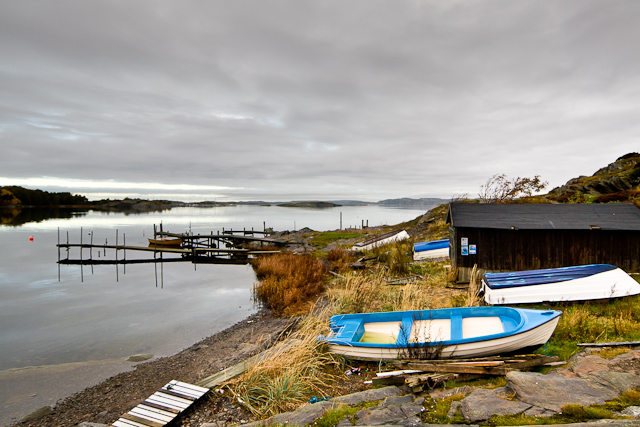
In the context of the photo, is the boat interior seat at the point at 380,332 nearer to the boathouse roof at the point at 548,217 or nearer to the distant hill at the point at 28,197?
the boathouse roof at the point at 548,217

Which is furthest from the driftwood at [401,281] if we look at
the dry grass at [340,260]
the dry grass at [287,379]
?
the dry grass at [287,379]

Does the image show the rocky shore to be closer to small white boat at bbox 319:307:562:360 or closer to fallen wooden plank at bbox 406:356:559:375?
fallen wooden plank at bbox 406:356:559:375

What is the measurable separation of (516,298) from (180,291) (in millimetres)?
18118

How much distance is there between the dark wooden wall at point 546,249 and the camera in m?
13.6

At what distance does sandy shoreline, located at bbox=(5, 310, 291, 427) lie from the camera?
25.7 ft

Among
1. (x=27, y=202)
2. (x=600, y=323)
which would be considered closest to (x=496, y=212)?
(x=600, y=323)

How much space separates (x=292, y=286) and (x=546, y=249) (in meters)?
11.3

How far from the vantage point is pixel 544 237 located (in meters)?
14.3

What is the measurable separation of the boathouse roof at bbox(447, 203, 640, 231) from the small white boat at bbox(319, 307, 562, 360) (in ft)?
20.8

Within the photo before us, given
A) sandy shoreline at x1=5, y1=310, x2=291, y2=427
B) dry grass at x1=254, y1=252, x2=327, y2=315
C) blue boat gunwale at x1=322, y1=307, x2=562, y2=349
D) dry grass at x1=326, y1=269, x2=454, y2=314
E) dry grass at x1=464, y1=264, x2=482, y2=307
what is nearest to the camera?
blue boat gunwale at x1=322, y1=307, x2=562, y2=349

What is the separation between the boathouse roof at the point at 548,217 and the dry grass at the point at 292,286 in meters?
7.54

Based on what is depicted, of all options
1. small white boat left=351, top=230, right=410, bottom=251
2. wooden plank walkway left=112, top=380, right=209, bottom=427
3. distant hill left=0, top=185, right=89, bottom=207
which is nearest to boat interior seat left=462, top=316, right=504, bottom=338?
wooden plank walkway left=112, top=380, right=209, bottom=427

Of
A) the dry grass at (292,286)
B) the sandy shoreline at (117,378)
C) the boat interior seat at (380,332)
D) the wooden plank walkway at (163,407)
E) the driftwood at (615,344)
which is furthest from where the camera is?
the dry grass at (292,286)

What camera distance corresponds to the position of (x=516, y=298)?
10891 mm
